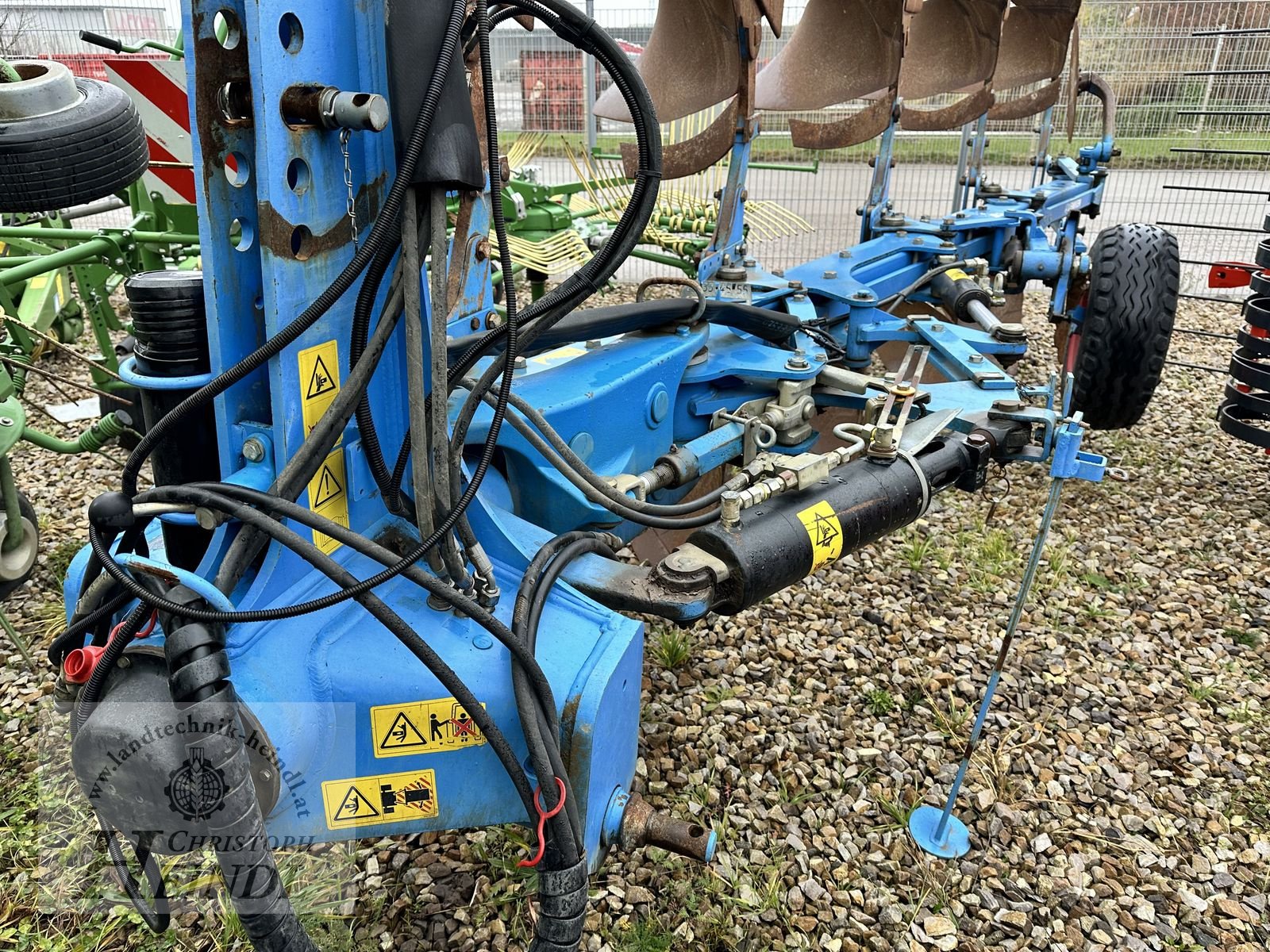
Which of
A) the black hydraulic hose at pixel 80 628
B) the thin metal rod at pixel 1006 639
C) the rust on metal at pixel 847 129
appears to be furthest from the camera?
the rust on metal at pixel 847 129

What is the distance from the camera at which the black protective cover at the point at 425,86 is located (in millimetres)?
1334

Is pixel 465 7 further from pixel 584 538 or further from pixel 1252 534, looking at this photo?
pixel 1252 534

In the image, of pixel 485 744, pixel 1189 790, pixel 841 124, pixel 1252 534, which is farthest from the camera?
pixel 841 124

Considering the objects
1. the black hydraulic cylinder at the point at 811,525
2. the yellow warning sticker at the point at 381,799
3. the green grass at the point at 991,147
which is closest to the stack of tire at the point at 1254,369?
the black hydraulic cylinder at the point at 811,525

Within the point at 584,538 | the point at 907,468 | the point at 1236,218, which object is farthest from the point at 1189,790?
the point at 1236,218

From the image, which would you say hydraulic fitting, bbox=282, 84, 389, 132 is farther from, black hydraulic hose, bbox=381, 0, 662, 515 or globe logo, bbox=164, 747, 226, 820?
globe logo, bbox=164, 747, 226, 820

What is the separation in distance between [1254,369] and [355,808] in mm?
4308

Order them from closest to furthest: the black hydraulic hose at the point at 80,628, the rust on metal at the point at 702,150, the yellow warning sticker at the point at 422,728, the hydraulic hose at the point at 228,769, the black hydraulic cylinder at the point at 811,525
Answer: the hydraulic hose at the point at 228,769 < the black hydraulic hose at the point at 80,628 < the yellow warning sticker at the point at 422,728 < the black hydraulic cylinder at the point at 811,525 < the rust on metal at the point at 702,150

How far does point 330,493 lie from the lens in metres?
1.57

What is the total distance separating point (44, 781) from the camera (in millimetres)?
2404

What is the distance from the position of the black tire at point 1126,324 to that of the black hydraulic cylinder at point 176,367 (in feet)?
12.6

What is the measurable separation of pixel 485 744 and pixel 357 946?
0.92 meters

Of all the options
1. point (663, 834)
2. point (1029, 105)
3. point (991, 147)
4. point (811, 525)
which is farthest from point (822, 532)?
point (991, 147)

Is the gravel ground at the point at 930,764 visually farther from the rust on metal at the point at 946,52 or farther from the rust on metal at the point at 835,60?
the rust on metal at the point at 946,52
